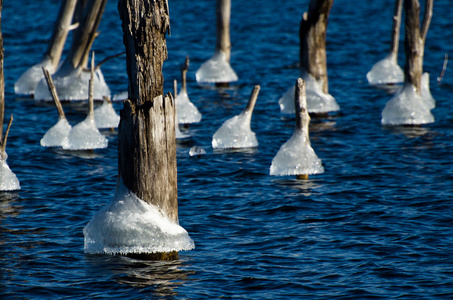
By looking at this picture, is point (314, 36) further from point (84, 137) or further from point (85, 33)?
point (85, 33)

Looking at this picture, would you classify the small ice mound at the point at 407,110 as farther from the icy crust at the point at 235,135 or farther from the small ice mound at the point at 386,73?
the small ice mound at the point at 386,73

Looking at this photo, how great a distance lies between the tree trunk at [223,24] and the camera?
19641 millimetres

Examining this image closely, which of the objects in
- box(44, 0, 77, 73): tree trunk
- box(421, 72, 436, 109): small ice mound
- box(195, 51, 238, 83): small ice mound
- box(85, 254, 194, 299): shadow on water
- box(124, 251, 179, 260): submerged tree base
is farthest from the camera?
box(195, 51, 238, 83): small ice mound

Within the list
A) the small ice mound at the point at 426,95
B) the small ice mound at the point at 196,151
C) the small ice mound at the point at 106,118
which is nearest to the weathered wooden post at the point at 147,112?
the small ice mound at the point at 196,151

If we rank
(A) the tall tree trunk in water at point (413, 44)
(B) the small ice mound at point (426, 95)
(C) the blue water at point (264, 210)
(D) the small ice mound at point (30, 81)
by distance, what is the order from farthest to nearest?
(D) the small ice mound at point (30, 81), (B) the small ice mound at point (426, 95), (A) the tall tree trunk in water at point (413, 44), (C) the blue water at point (264, 210)

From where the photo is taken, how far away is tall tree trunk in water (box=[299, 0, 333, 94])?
53.3ft

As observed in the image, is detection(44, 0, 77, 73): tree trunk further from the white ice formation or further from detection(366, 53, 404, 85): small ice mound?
detection(366, 53, 404, 85): small ice mound

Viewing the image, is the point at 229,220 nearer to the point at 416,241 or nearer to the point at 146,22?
the point at 416,241

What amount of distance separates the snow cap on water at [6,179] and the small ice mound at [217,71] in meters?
9.57

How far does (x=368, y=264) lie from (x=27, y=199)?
5.37m

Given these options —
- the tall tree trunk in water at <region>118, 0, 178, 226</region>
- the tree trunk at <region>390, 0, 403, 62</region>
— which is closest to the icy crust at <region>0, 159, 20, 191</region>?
the tall tree trunk in water at <region>118, 0, 178, 226</region>

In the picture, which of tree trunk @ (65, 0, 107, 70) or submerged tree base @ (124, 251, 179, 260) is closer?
submerged tree base @ (124, 251, 179, 260)

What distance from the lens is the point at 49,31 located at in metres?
28.5

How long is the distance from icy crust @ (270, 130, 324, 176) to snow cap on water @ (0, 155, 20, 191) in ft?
13.7
